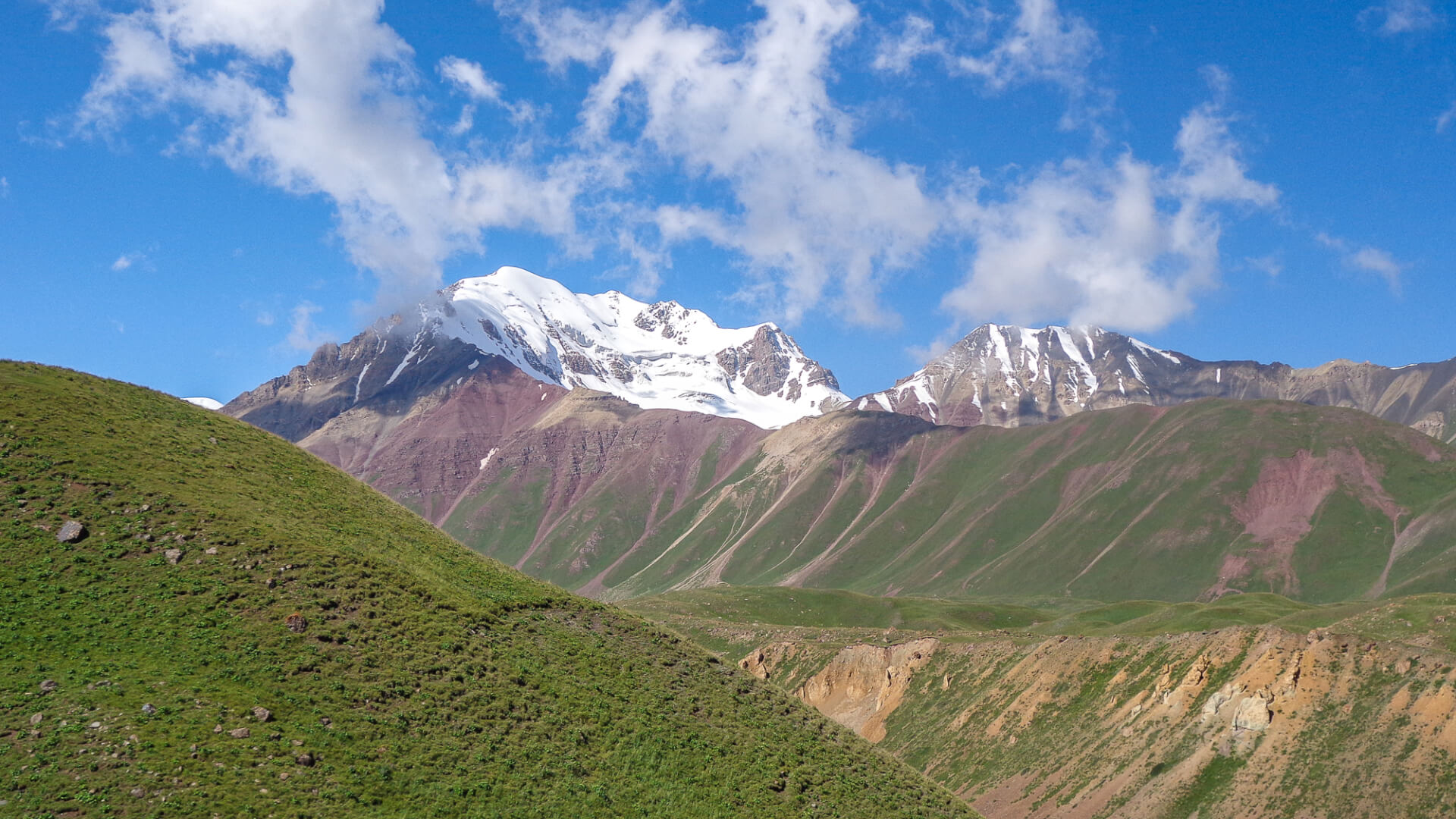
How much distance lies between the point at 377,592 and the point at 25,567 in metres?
13.9

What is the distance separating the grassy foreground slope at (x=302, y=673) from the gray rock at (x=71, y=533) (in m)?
0.35

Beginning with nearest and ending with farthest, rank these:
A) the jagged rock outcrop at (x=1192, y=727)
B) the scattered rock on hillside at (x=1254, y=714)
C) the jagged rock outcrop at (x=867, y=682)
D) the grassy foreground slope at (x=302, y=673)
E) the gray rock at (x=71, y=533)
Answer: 1. the grassy foreground slope at (x=302, y=673)
2. the gray rock at (x=71, y=533)
3. the jagged rock outcrop at (x=1192, y=727)
4. the scattered rock on hillside at (x=1254, y=714)
5. the jagged rock outcrop at (x=867, y=682)

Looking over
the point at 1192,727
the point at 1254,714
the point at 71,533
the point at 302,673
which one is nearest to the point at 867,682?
the point at 1192,727

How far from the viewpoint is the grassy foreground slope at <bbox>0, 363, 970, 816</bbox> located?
36.5 meters

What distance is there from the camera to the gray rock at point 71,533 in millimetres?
45969

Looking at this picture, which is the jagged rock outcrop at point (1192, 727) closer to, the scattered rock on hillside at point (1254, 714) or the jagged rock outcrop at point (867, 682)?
the scattered rock on hillside at point (1254, 714)

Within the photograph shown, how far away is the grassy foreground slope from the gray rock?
35cm

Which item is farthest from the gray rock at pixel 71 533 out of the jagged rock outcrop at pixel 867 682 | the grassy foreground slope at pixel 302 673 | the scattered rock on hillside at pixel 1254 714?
the jagged rock outcrop at pixel 867 682

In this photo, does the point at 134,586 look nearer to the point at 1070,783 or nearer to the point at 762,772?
the point at 762,772

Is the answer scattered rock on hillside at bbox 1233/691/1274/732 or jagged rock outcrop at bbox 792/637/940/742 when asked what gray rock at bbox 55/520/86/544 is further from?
jagged rock outcrop at bbox 792/637/940/742

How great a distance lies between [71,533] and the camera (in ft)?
151

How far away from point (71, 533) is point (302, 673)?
13072 mm

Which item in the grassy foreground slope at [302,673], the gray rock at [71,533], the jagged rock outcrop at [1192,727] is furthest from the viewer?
the jagged rock outcrop at [1192,727]

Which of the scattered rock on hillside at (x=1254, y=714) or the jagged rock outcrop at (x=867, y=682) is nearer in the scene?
the scattered rock on hillside at (x=1254, y=714)
